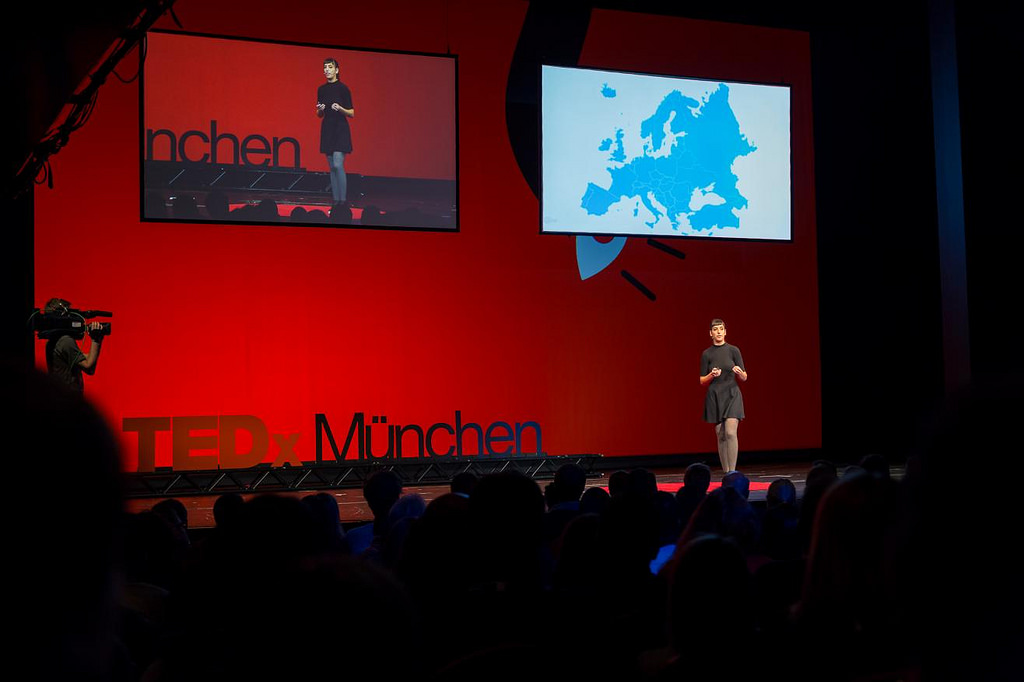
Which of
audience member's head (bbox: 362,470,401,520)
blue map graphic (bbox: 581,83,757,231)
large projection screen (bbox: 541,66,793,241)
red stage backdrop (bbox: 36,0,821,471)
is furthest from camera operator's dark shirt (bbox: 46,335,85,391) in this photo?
blue map graphic (bbox: 581,83,757,231)

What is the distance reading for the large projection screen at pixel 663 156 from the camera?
7617mm

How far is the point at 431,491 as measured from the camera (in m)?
6.81

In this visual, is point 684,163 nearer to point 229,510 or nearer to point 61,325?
point 61,325

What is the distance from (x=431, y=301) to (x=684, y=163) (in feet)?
8.55

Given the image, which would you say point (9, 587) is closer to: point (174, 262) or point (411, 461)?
point (411, 461)

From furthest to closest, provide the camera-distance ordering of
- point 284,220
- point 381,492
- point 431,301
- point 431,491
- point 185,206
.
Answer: point 431,301, point 284,220, point 185,206, point 431,491, point 381,492

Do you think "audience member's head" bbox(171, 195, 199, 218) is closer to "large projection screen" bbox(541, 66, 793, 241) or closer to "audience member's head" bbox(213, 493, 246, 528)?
"large projection screen" bbox(541, 66, 793, 241)

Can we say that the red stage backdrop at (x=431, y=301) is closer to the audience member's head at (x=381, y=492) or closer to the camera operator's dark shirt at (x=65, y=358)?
the camera operator's dark shirt at (x=65, y=358)

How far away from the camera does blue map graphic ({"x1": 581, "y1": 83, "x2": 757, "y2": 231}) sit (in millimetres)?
7801

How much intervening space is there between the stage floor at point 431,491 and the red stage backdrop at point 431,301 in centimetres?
49

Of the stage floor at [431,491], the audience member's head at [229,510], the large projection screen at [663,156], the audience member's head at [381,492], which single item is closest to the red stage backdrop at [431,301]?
the stage floor at [431,491]

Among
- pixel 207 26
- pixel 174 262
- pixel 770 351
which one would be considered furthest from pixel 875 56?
pixel 174 262

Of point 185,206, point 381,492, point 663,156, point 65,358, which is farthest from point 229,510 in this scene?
point 663,156

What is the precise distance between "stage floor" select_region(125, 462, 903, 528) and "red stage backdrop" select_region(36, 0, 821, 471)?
49 centimetres
